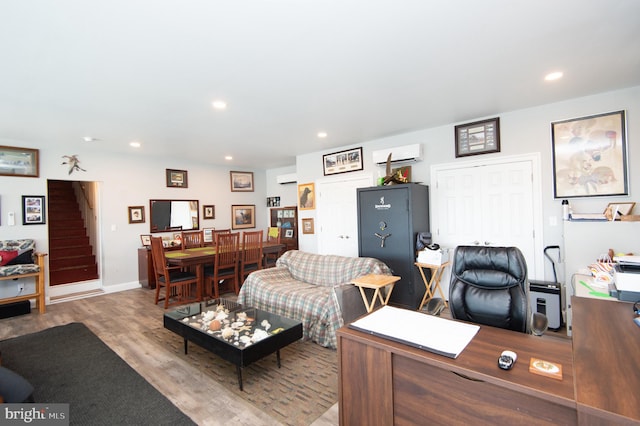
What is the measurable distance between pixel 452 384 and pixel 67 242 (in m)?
8.20

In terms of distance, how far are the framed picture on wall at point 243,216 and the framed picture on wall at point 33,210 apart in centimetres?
344

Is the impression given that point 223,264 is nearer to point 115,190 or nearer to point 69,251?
point 115,190

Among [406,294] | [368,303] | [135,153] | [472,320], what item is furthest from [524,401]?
[135,153]

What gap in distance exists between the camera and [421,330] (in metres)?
1.48

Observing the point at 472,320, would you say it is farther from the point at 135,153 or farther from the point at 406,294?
the point at 135,153

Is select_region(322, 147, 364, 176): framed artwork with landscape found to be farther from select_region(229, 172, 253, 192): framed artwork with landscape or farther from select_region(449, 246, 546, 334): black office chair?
select_region(449, 246, 546, 334): black office chair

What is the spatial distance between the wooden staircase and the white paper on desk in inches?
245

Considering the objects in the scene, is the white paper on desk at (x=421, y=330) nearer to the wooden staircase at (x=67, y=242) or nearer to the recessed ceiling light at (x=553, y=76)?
the recessed ceiling light at (x=553, y=76)

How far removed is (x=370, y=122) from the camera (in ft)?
13.6

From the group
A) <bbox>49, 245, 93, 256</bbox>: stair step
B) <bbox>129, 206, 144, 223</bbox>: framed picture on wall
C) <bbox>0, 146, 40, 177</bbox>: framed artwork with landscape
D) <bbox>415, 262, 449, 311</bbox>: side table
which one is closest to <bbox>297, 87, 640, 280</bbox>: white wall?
<bbox>415, 262, 449, 311</bbox>: side table

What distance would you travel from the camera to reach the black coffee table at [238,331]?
93.4 inches

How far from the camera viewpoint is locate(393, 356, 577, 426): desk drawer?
3.44ft

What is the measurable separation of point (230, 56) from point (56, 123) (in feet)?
9.98

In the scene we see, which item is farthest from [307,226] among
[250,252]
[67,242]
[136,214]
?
[67,242]
